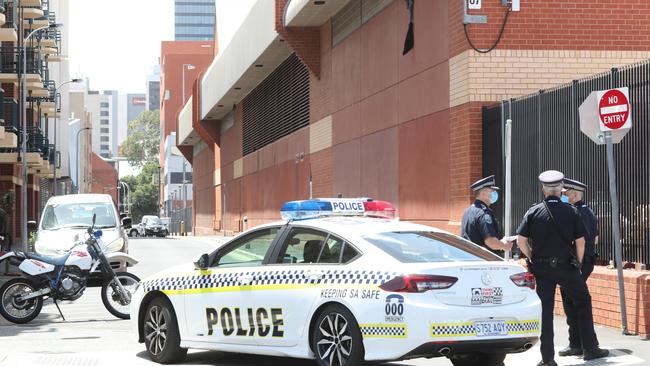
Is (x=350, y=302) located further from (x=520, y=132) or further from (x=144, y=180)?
(x=144, y=180)

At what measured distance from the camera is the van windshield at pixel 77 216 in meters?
24.6

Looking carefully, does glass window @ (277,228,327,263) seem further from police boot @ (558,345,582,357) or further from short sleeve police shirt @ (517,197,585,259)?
police boot @ (558,345,582,357)

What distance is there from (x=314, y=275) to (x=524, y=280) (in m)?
1.82

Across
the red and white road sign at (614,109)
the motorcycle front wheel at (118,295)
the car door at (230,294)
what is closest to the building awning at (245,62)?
the motorcycle front wheel at (118,295)

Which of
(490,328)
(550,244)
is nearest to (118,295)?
(550,244)

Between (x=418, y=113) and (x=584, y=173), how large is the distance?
8.65 m

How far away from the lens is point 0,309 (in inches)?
615

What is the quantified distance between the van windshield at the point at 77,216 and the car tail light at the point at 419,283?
1621 centimetres

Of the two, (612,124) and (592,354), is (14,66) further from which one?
(592,354)

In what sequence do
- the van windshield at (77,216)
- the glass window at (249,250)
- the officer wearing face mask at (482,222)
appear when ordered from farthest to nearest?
1. the van windshield at (77,216)
2. the officer wearing face mask at (482,222)
3. the glass window at (249,250)

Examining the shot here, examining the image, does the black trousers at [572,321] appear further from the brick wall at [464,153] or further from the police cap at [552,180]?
the brick wall at [464,153]

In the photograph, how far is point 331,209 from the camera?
1109cm

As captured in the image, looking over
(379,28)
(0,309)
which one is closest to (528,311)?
(0,309)

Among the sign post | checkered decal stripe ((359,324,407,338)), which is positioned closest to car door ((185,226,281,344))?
checkered decal stripe ((359,324,407,338))
